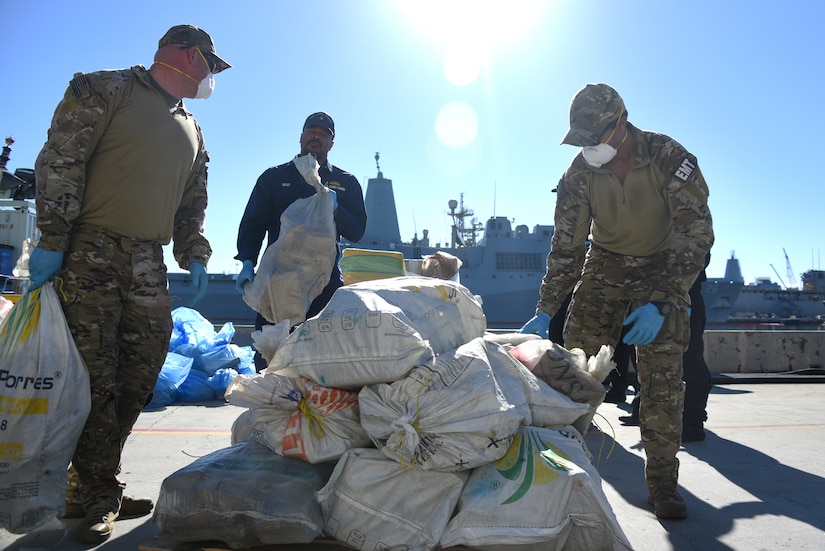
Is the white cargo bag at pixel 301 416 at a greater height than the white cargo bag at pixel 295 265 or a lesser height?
lesser

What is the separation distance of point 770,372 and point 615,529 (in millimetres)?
7832

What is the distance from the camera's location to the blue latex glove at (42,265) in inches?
69.3

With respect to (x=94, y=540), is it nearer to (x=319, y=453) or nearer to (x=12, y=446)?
(x=12, y=446)

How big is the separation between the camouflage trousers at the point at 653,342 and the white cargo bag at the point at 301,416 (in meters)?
1.21

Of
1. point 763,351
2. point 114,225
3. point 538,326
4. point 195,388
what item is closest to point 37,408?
point 114,225

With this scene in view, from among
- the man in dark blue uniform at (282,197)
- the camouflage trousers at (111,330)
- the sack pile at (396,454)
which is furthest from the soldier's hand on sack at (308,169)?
the sack pile at (396,454)

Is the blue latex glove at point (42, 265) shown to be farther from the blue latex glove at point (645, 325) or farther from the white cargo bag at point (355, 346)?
the blue latex glove at point (645, 325)

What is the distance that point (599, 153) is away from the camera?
2342 millimetres

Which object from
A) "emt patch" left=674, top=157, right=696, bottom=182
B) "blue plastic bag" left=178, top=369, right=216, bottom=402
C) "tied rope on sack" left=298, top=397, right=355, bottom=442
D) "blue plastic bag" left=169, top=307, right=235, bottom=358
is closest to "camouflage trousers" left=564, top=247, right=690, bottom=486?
"emt patch" left=674, top=157, right=696, bottom=182

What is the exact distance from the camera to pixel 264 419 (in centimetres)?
163

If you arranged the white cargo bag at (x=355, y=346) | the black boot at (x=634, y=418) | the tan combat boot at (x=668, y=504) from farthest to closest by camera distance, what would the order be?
the black boot at (x=634, y=418) → the tan combat boot at (x=668, y=504) → the white cargo bag at (x=355, y=346)

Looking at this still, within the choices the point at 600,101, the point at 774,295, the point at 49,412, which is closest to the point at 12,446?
the point at 49,412

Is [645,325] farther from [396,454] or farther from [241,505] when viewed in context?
[241,505]

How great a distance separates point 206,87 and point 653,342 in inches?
82.0
